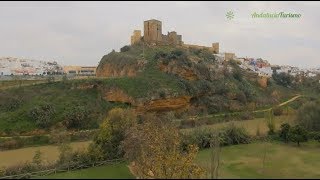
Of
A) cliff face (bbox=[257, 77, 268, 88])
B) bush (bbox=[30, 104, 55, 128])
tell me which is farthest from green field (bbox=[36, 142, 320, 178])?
cliff face (bbox=[257, 77, 268, 88])

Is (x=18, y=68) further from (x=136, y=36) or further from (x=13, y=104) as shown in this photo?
(x=13, y=104)

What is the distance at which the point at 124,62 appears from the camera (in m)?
52.8

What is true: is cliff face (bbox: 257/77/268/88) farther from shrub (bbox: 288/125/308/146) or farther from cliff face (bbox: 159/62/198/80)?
shrub (bbox: 288/125/308/146)

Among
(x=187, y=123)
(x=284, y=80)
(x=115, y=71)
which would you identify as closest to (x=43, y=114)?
(x=187, y=123)

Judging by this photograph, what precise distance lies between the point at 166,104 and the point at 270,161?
1938 centimetres

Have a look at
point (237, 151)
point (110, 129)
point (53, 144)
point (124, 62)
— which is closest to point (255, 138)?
point (237, 151)

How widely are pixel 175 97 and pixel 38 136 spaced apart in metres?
15.5

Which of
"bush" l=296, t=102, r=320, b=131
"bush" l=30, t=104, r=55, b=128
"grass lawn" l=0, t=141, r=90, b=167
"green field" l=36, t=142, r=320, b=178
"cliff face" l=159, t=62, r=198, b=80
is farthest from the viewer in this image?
"cliff face" l=159, t=62, r=198, b=80

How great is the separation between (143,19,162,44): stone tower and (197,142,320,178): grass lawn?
122 feet

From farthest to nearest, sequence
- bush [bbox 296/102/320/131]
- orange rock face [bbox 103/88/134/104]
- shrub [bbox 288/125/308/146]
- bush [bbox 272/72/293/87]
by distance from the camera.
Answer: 1. bush [bbox 272/72/293/87]
2. orange rock face [bbox 103/88/134/104]
3. bush [bbox 296/102/320/131]
4. shrub [bbox 288/125/308/146]

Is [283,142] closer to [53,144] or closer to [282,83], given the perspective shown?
[53,144]

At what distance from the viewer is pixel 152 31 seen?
63.4 m

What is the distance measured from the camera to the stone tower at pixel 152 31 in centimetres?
6322

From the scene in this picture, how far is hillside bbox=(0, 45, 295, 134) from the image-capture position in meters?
35.7
